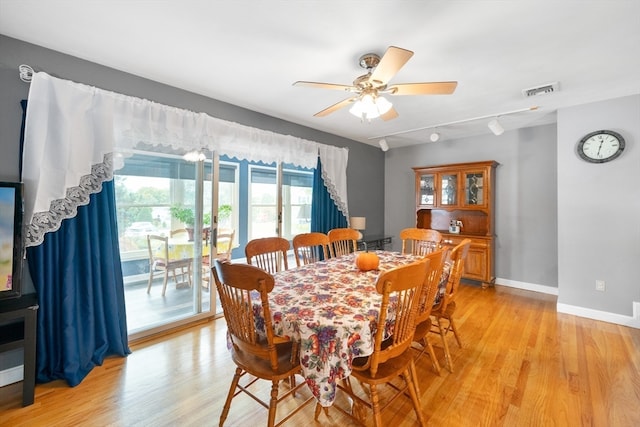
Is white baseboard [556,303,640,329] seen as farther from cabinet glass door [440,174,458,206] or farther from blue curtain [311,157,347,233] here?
blue curtain [311,157,347,233]

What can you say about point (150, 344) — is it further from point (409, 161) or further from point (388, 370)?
point (409, 161)

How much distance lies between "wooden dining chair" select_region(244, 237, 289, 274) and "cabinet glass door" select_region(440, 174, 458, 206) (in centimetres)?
313

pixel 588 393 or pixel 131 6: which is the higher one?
pixel 131 6

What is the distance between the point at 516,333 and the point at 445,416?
1.58m

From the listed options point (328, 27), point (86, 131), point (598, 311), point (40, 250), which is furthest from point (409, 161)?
point (40, 250)

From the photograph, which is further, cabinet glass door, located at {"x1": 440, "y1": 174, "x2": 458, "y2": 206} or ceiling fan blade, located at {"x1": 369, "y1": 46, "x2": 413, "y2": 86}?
cabinet glass door, located at {"x1": 440, "y1": 174, "x2": 458, "y2": 206}

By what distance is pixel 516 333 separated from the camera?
2.78 metres

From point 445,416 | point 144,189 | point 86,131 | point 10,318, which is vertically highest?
point 86,131

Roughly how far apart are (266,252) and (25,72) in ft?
6.98

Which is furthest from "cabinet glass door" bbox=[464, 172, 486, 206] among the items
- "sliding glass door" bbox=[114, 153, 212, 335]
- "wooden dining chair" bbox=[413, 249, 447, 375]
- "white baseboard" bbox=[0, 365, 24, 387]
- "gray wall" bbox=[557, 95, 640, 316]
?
"white baseboard" bbox=[0, 365, 24, 387]

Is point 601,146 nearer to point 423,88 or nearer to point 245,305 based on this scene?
point 423,88

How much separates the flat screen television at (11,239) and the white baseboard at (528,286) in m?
5.47

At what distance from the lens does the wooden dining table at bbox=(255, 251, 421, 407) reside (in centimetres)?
126

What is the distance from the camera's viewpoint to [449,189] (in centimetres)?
449
